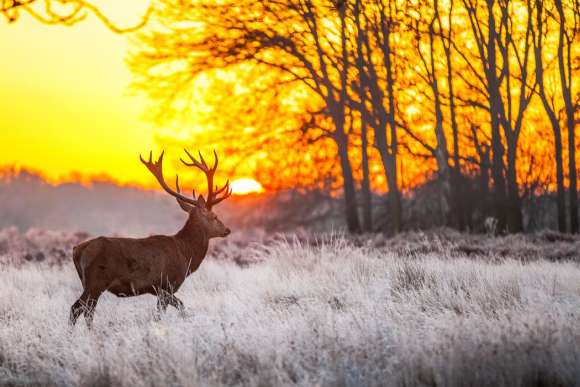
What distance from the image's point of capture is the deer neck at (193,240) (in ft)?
31.3

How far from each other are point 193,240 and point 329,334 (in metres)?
3.15

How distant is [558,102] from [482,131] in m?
2.53

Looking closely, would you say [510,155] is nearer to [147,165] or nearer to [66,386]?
[147,165]

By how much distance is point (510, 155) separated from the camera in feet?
68.3

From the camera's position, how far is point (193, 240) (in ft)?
31.8

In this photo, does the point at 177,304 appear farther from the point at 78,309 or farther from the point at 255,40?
the point at 255,40

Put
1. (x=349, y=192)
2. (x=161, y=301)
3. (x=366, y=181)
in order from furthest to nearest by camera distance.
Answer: (x=349, y=192)
(x=366, y=181)
(x=161, y=301)

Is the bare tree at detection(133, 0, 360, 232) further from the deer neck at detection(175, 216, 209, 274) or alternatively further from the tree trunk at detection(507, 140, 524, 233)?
the deer neck at detection(175, 216, 209, 274)

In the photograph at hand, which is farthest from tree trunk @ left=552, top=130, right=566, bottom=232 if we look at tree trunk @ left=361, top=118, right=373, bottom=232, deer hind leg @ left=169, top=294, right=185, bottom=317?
deer hind leg @ left=169, top=294, right=185, bottom=317

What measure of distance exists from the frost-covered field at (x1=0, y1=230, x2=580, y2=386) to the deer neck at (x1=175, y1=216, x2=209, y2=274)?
0.61 m

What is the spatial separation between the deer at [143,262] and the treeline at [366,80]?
1164 centimetres

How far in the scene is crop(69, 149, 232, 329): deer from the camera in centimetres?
821

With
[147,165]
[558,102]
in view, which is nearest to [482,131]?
[558,102]

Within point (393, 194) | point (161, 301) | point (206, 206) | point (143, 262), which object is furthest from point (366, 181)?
point (143, 262)
